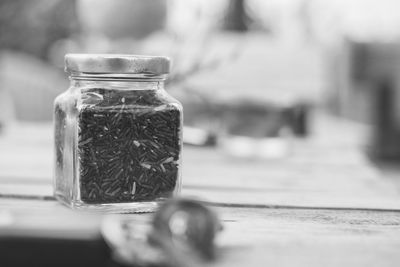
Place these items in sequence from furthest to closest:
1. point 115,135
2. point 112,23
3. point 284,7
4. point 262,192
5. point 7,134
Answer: point 284,7 → point 112,23 → point 7,134 → point 262,192 → point 115,135

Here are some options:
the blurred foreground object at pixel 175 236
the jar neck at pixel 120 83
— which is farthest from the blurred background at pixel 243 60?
the blurred foreground object at pixel 175 236

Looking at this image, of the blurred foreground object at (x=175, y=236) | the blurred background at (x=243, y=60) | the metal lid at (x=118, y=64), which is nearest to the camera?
the blurred foreground object at (x=175, y=236)

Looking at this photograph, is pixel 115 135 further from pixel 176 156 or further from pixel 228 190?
pixel 228 190

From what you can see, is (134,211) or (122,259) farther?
(134,211)

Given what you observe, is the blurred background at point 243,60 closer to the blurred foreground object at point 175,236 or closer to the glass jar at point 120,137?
the glass jar at point 120,137

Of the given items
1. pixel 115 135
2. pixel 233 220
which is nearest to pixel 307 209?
pixel 233 220
